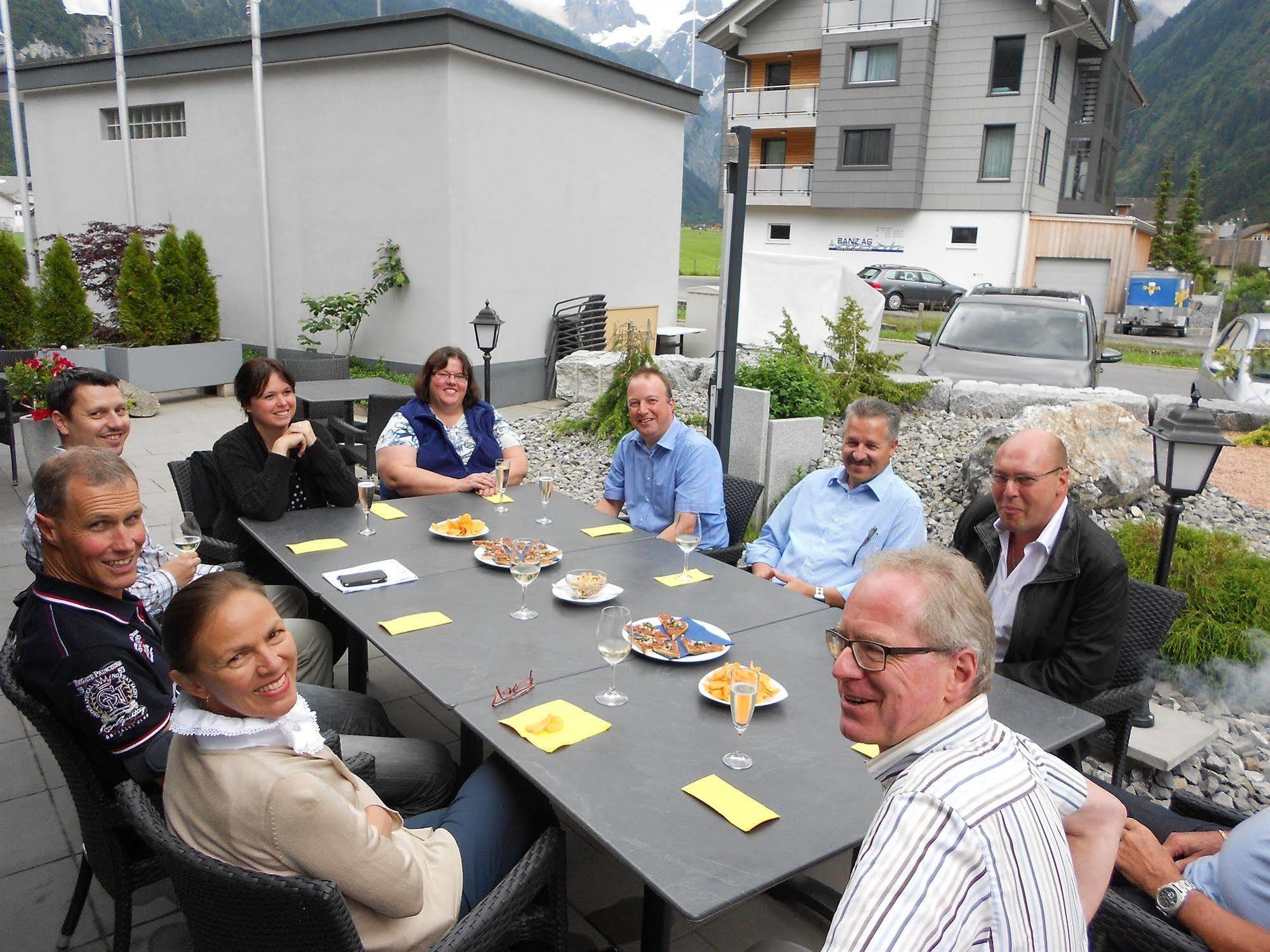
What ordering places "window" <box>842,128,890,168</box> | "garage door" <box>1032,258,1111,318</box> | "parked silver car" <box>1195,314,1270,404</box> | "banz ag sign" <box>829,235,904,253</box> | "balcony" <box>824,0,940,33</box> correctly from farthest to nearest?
1. "banz ag sign" <box>829,235,904,253</box>
2. "window" <box>842,128,890,168</box>
3. "garage door" <box>1032,258,1111,318</box>
4. "balcony" <box>824,0,940,33</box>
5. "parked silver car" <box>1195,314,1270,404</box>

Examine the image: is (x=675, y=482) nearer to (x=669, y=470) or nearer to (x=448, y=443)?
(x=669, y=470)

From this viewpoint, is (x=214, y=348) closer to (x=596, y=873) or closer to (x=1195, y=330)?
(x=596, y=873)

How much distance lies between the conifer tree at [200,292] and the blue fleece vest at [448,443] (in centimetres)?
750

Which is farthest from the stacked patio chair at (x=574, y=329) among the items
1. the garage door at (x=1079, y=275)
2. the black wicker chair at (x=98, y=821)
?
the garage door at (x=1079, y=275)

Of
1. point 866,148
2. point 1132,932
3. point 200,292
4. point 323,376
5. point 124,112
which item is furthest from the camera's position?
point 866,148

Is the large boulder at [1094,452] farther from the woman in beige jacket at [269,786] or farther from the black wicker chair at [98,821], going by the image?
the black wicker chair at [98,821]

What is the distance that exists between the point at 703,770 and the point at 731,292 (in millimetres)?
3682

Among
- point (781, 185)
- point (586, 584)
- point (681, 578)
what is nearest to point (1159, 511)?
point (681, 578)

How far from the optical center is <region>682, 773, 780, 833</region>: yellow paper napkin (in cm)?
179

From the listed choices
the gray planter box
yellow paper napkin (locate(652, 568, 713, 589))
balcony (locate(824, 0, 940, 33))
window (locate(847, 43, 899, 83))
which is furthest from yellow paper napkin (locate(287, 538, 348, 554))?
balcony (locate(824, 0, 940, 33))

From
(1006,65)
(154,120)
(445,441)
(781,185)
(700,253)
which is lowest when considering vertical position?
(445,441)

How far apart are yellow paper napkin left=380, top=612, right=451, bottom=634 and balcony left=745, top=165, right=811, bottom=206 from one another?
92.1 feet

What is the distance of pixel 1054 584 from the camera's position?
2814 mm

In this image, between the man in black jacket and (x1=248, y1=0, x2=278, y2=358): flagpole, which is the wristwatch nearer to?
the man in black jacket
